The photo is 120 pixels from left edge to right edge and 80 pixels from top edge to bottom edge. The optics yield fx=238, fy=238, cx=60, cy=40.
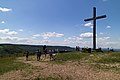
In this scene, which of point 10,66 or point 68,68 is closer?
point 68,68

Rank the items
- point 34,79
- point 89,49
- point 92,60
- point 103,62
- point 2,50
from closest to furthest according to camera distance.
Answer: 1. point 34,79
2. point 103,62
3. point 92,60
4. point 89,49
5. point 2,50

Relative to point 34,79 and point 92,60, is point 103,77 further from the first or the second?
point 92,60

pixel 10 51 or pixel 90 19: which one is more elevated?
pixel 90 19

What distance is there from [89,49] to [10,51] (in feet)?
87.2

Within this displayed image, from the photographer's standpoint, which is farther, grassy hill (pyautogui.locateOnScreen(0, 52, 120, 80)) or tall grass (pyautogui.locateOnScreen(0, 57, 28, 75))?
tall grass (pyautogui.locateOnScreen(0, 57, 28, 75))

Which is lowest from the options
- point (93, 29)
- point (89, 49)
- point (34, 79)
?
point (34, 79)

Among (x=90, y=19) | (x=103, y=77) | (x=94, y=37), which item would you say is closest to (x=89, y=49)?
(x=94, y=37)

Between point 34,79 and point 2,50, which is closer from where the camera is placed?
point 34,79

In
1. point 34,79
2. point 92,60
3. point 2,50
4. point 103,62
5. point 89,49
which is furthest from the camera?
point 2,50

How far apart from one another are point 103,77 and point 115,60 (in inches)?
459

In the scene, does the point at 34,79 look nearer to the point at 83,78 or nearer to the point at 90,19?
the point at 83,78

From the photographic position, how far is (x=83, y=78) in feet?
68.4

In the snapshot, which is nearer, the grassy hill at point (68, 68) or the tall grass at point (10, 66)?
the grassy hill at point (68, 68)

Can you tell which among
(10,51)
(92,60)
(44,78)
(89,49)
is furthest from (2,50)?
(44,78)
